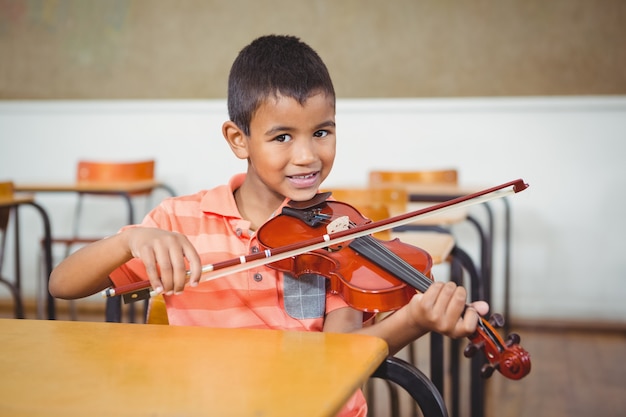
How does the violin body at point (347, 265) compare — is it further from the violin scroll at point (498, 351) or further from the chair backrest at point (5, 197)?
the chair backrest at point (5, 197)

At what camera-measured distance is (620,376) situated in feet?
9.42

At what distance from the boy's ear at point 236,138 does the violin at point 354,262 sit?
0.44 feet

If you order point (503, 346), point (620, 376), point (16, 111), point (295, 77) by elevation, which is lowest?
point (620, 376)

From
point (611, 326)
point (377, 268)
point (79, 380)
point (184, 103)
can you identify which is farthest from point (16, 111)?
point (79, 380)

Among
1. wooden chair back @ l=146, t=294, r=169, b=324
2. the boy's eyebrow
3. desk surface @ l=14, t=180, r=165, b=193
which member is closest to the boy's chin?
the boy's eyebrow

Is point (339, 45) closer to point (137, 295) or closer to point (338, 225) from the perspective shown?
point (338, 225)

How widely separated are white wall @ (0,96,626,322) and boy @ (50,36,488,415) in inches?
103

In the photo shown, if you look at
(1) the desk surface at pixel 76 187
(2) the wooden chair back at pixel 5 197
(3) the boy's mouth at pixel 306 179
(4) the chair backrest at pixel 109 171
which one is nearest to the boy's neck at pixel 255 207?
(3) the boy's mouth at pixel 306 179

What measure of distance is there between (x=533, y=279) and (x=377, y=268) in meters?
2.92

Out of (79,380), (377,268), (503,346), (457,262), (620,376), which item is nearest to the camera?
(79,380)

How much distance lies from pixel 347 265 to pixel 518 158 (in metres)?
2.83

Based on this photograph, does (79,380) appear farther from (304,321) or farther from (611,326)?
(611,326)

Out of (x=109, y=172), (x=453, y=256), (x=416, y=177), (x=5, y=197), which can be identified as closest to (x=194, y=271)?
(x=453, y=256)

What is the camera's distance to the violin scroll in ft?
2.67
